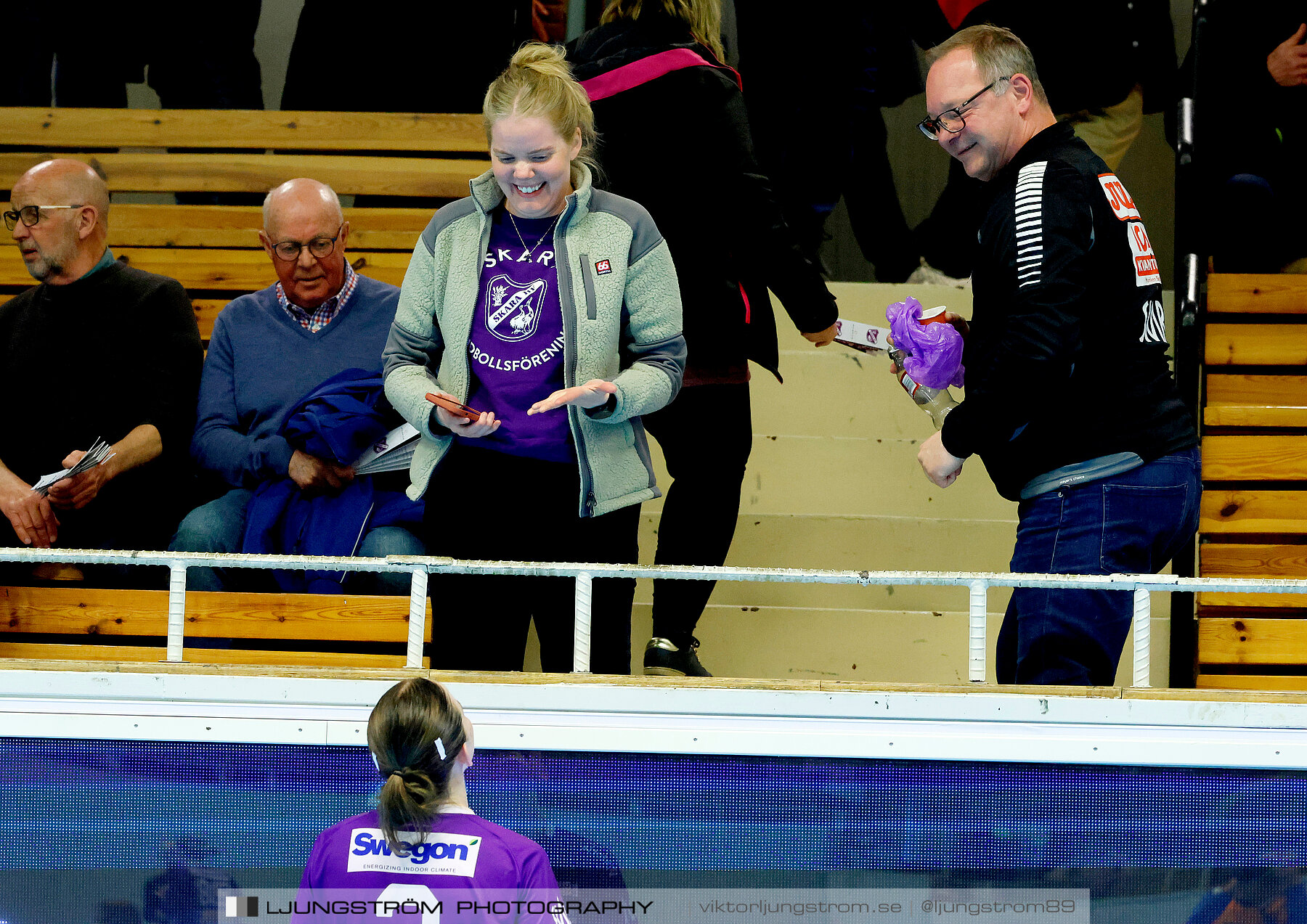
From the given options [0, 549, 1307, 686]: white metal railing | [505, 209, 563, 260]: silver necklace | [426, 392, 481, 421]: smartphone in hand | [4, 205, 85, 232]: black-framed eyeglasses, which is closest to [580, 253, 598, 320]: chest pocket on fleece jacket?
[505, 209, 563, 260]: silver necklace

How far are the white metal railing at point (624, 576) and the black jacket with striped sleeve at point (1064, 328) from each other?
25 cm

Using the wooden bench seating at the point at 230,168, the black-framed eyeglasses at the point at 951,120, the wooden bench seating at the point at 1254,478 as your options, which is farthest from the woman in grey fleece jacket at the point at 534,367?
the wooden bench seating at the point at 230,168

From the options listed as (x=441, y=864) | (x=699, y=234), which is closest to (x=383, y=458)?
(x=699, y=234)

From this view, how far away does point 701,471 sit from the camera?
336 cm

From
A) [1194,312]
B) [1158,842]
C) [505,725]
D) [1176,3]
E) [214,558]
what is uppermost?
[1176,3]

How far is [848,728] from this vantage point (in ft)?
8.12

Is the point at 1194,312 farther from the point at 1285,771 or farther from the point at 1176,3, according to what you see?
the point at 1176,3

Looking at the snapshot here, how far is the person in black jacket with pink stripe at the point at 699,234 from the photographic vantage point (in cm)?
330

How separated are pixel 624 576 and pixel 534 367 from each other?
1.79 feet

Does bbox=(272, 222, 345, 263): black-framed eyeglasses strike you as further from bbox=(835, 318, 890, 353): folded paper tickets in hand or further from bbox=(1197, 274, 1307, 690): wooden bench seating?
bbox=(1197, 274, 1307, 690): wooden bench seating

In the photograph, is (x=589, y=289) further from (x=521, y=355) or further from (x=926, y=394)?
(x=926, y=394)

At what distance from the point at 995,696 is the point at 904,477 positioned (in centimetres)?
209

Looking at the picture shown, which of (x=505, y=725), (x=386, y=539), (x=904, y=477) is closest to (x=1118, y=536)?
(x=505, y=725)

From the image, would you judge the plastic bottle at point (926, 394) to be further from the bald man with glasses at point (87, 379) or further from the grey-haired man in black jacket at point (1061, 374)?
the bald man with glasses at point (87, 379)
